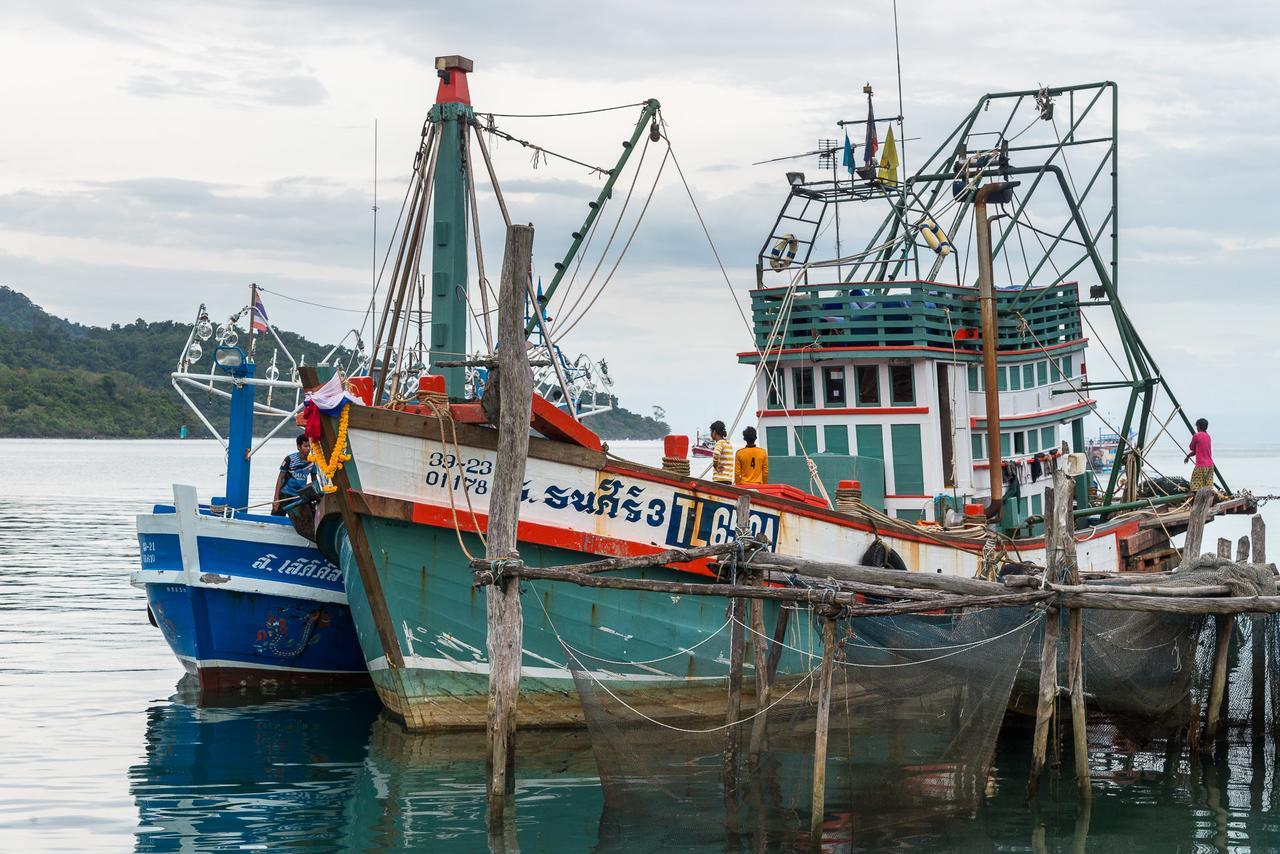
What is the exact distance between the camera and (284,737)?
16438mm

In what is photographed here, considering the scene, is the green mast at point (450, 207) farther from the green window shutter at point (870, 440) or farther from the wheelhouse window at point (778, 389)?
the green window shutter at point (870, 440)

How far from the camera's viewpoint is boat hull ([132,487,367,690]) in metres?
17.5

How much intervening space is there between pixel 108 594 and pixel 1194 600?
24.0 m

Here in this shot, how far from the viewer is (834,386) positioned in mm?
19484

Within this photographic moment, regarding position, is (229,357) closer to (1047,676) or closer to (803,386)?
(803,386)

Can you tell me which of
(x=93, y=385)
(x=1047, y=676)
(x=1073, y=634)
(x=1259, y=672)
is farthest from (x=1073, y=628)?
(x=93, y=385)

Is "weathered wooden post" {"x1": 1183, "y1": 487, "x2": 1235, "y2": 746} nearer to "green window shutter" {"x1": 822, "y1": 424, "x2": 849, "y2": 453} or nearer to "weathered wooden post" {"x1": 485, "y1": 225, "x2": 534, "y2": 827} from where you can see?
"green window shutter" {"x1": 822, "y1": 424, "x2": 849, "y2": 453}

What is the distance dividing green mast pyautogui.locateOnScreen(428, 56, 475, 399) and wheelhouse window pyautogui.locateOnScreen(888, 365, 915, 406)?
235 inches

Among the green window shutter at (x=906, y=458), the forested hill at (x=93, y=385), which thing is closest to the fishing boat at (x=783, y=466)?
the green window shutter at (x=906, y=458)

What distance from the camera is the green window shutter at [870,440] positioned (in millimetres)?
19219

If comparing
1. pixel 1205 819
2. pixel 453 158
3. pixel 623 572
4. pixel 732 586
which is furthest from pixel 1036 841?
pixel 453 158

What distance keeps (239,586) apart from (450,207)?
560 cm

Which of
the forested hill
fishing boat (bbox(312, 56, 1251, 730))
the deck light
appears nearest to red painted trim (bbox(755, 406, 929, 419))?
fishing boat (bbox(312, 56, 1251, 730))

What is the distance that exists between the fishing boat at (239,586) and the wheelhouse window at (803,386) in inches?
267
